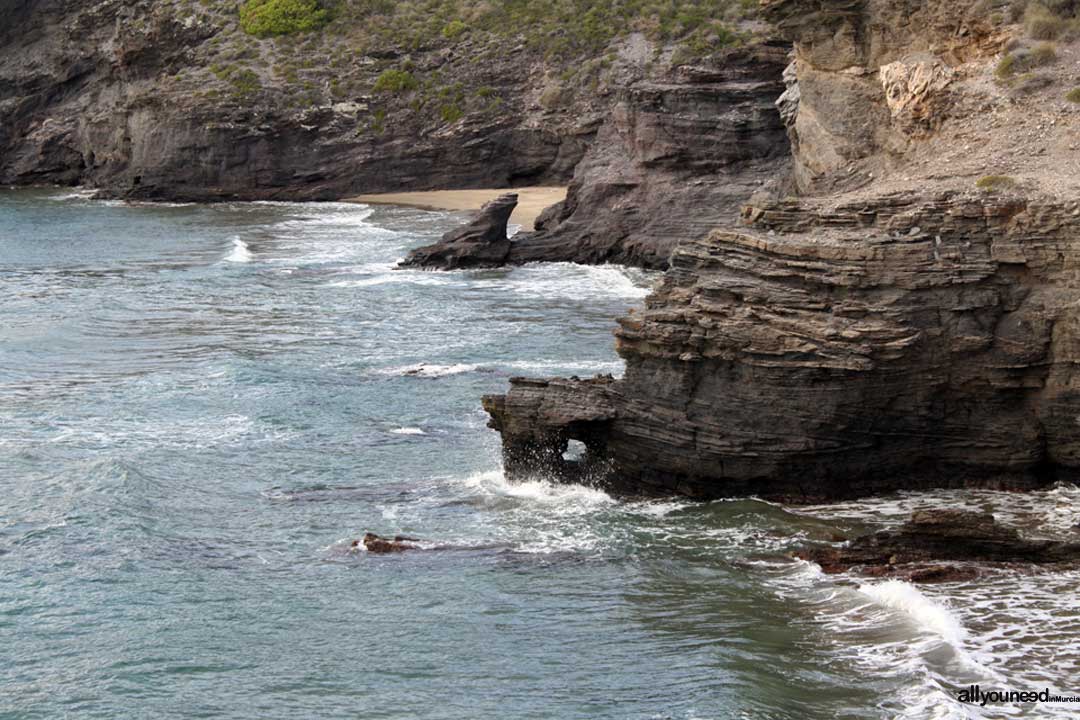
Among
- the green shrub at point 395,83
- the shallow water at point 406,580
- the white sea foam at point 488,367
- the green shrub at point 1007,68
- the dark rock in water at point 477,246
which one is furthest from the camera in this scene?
the green shrub at point 395,83

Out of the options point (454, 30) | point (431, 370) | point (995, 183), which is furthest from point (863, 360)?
point (454, 30)

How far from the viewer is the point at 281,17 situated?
253 feet

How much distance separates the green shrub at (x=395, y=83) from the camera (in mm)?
70312

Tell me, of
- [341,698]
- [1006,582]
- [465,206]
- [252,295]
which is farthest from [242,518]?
[465,206]

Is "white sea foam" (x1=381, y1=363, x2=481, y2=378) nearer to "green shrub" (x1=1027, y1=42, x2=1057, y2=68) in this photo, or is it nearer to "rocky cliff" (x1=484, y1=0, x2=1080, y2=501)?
"rocky cliff" (x1=484, y1=0, x2=1080, y2=501)

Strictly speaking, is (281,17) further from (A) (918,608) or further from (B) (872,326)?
(A) (918,608)

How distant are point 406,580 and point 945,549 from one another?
272 inches

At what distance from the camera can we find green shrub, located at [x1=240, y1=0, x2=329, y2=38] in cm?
7681

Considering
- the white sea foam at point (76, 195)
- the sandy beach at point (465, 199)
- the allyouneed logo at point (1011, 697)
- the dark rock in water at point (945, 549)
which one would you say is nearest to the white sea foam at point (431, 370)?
the dark rock in water at point (945, 549)

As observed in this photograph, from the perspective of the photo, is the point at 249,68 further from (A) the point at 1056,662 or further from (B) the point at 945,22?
(A) the point at 1056,662


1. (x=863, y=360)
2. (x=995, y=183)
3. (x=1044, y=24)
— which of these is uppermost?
(x=1044, y=24)

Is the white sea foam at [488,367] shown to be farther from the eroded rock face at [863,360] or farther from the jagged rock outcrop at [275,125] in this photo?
the jagged rock outcrop at [275,125]

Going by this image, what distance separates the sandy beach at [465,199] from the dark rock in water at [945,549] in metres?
39.7

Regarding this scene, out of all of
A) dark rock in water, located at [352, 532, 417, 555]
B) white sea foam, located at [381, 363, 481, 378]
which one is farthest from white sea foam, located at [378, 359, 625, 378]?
dark rock in water, located at [352, 532, 417, 555]
